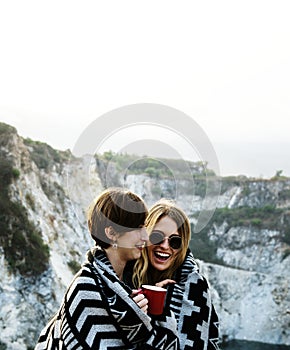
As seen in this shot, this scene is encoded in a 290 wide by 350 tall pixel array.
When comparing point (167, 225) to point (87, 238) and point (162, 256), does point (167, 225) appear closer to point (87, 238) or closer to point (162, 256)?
point (162, 256)

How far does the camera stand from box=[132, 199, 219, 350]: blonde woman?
2775mm

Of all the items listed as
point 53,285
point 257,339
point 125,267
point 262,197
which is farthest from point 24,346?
point 262,197

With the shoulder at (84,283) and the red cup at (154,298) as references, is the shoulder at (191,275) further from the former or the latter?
the shoulder at (84,283)

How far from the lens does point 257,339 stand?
3747cm

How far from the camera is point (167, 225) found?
9.65 feet

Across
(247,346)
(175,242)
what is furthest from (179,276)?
(247,346)

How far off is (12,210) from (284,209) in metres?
32.7

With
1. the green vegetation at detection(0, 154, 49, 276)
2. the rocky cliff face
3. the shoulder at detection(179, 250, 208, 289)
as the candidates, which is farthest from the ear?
the green vegetation at detection(0, 154, 49, 276)

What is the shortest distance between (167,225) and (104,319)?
733 mm

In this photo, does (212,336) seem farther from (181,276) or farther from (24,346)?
(24,346)

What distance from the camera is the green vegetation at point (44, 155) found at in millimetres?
26734

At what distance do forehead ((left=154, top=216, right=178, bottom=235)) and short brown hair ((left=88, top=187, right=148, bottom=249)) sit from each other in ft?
1.13

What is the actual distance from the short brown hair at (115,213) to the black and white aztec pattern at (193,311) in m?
0.46

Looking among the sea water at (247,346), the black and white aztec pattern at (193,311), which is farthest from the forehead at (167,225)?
the sea water at (247,346)
